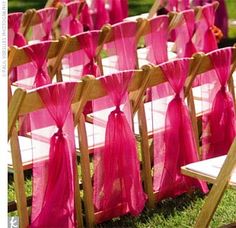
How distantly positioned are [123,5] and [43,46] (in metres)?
5.09

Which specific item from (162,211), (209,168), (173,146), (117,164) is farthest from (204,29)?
(209,168)

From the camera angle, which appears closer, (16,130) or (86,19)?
(16,130)

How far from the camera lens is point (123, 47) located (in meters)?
8.31

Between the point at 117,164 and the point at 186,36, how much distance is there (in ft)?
10.4

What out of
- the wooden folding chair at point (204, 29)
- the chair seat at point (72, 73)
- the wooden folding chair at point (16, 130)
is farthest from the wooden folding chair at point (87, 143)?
the wooden folding chair at point (204, 29)

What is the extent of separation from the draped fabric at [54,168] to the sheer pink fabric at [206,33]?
12.5ft

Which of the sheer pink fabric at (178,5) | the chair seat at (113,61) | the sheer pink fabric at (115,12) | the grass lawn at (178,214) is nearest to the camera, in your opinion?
the grass lawn at (178,214)

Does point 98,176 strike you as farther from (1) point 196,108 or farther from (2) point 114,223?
(1) point 196,108

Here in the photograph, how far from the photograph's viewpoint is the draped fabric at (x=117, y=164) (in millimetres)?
6172

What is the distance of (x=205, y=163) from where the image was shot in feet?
19.5

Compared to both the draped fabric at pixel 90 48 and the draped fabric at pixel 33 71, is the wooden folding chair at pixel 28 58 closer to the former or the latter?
the draped fabric at pixel 33 71

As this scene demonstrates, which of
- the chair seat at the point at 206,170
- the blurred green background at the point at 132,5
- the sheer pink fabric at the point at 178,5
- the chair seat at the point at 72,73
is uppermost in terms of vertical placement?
the sheer pink fabric at the point at 178,5

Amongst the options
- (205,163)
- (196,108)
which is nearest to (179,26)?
(196,108)

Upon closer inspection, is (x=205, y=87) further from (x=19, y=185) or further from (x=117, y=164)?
(x=19, y=185)
